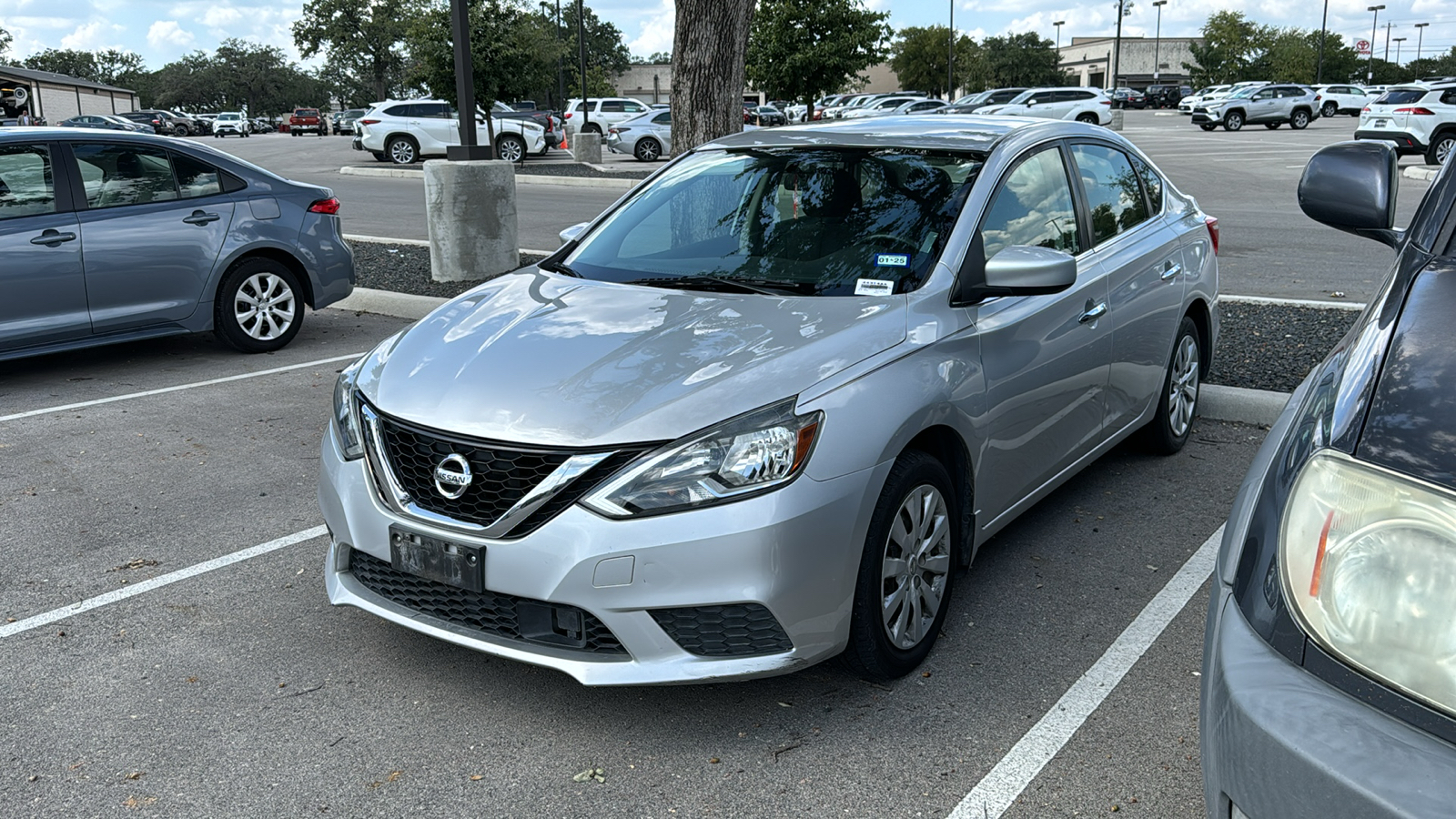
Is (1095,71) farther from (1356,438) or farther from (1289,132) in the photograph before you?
(1356,438)

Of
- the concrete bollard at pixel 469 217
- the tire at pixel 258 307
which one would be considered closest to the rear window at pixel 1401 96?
the concrete bollard at pixel 469 217

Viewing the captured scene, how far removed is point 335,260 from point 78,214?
1718mm

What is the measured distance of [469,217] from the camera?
1030 cm

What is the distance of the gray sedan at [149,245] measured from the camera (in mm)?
7172

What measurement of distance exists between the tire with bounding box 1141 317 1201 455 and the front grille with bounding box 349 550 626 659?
3311 mm

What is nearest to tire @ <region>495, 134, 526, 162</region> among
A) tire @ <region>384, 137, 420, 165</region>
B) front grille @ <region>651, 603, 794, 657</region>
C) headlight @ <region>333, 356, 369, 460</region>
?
tire @ <region>384, 137, 420, 165</region>

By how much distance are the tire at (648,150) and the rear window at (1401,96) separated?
699 inches

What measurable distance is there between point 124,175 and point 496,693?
5.73 m

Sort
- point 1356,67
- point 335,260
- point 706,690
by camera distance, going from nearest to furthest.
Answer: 1. point 706,690
2. point 335,260
3. point 1356,67

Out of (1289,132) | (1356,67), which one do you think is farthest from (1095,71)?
(1289,132)

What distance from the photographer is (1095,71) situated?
122m

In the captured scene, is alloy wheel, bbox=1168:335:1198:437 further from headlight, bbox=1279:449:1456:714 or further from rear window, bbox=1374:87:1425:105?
rear window, bbox=1374:87:1425:105

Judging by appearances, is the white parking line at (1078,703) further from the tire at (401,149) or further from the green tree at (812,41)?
the green tree at (812,41)

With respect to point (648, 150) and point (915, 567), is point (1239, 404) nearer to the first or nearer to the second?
point (915, 567)
